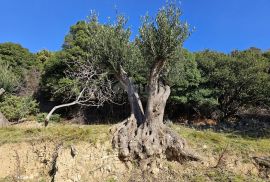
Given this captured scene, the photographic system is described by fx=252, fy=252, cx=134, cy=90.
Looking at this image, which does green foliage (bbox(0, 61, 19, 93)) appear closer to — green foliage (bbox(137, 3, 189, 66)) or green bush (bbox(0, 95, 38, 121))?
green bush (bbox(0, 95, 38, 121))

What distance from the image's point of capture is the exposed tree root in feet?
28.7

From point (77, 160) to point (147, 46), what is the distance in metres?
4.84

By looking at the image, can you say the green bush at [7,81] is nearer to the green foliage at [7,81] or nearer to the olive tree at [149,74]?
the green foliage at [7,81]

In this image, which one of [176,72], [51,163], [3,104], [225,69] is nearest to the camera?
[51,163]

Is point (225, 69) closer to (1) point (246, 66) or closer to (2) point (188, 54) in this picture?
(1) point (246, 66)

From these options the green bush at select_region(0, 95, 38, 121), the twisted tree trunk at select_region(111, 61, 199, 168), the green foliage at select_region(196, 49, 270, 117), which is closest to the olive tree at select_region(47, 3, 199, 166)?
the twisted tree trunk at select_region(111, 61, 199, 168)

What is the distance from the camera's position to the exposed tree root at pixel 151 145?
8.75 metres

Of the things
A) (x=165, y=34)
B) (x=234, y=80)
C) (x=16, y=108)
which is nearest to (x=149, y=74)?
(x=165, y=34)

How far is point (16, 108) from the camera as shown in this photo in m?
20.7

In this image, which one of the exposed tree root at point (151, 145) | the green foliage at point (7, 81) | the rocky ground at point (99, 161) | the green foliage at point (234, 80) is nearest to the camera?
the rocky ground at point (99, 161)

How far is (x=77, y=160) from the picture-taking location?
8680 mm

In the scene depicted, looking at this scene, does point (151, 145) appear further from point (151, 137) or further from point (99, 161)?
point (99, 161)

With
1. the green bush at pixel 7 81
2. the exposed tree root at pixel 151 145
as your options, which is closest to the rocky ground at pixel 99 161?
the exposed tree root at pixel 151 145

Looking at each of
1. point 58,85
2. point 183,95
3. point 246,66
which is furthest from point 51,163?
point 246,66
